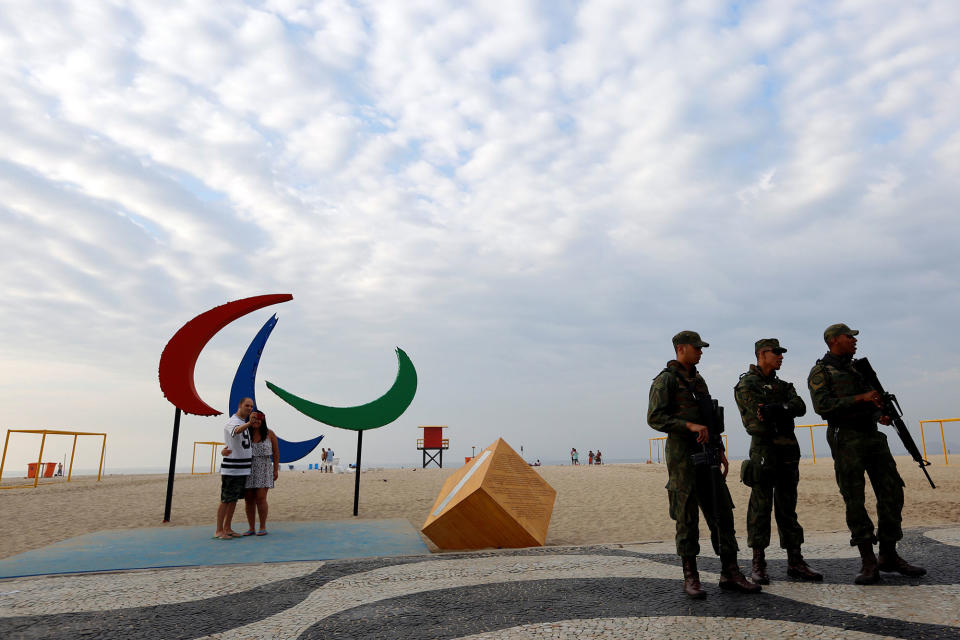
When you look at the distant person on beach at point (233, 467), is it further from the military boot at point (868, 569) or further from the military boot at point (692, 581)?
the military boot at point (868, 569)

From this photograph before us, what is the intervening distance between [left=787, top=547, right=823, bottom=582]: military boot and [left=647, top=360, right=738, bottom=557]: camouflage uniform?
0.78 metres

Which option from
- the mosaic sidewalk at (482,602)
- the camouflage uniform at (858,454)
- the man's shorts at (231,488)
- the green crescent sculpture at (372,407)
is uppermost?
the green crescent sculpture at (372,407)

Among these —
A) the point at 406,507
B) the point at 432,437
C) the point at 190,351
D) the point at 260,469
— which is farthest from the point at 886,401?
the point at 432,437

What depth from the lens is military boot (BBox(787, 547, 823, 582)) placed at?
452 centimetres

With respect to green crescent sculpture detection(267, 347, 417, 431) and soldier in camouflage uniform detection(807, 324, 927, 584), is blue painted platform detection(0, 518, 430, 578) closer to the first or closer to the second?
green crescent sculpture detection(267, 347, 417, 431)

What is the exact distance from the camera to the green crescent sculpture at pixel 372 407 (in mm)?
9938

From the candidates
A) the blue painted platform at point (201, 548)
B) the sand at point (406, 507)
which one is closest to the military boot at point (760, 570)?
the sand at point (406, 507)

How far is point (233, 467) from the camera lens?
7613 mm

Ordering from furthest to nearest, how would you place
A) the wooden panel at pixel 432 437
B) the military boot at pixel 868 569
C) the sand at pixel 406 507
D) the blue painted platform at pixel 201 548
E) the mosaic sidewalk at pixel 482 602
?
the wooden panel at pixel 432 437 → the sand at pixel 406 507 → the blue painted platform at pixel 201 548 → the military boot at pixel 868 569 → the mosaic sidewalk at pixel 482 602

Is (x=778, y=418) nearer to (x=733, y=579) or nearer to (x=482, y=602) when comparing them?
(x=733, y=579)

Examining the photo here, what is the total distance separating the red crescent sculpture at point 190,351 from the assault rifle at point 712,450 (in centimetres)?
816

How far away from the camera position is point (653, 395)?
4457mm

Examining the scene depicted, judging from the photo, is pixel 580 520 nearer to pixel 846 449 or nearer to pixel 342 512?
pixel 342 512

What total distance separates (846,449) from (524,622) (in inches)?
122
